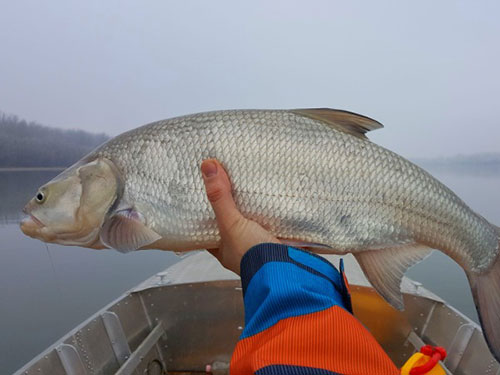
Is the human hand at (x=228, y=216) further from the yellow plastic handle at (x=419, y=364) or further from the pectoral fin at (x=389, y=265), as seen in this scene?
the yellow plastic handle at (x=419, y=364)

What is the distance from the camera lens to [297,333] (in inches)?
40.6

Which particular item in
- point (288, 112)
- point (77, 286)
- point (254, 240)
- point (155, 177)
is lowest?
point (77, 286)

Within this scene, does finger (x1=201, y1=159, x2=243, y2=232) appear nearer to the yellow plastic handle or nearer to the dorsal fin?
the dorsal fin

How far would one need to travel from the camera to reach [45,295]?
13375 mm

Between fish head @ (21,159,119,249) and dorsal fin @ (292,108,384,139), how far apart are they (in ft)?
3.98

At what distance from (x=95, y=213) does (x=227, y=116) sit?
93 cm

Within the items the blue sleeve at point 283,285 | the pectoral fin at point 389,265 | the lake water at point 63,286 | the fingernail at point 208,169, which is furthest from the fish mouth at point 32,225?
the lake water at point 63,286

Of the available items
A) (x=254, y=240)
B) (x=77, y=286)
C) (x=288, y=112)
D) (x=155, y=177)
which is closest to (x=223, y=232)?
(x=254, y=240)

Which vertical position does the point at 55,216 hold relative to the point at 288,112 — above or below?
below

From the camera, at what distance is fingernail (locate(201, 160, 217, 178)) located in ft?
6.24

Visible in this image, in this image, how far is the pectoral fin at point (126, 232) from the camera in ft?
6.54

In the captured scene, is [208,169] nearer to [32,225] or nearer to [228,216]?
[228,216]

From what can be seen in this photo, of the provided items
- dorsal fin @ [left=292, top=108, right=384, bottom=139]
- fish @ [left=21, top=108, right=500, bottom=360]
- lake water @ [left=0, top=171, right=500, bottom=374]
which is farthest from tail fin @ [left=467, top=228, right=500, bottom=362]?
lake water @ [left=0, top=171, right=500, bottom=374]

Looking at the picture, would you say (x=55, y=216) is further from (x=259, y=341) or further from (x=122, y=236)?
(x=259, y=341)
